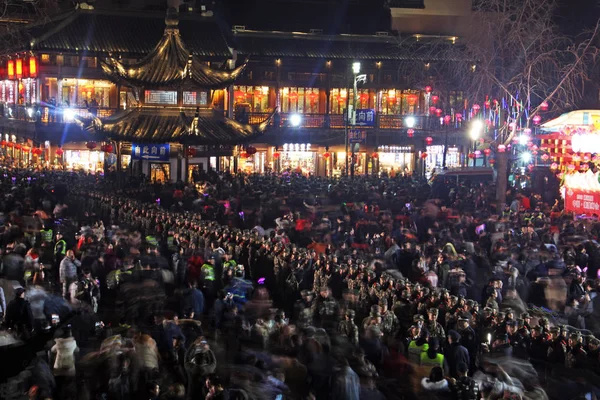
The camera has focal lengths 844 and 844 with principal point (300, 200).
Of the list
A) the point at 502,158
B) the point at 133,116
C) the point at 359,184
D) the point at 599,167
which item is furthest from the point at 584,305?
the point at 133,116

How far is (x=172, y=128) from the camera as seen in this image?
36.0 meters

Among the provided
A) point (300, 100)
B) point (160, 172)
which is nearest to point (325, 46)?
point (300, 100)

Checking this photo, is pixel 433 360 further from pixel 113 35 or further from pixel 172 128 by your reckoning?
pixel 113 35

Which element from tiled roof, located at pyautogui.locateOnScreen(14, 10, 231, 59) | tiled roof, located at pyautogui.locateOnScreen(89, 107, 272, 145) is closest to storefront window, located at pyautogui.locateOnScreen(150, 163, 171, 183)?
tiled roof, located at pyautogui.locateOnScreen(89, 107, 272, 145)

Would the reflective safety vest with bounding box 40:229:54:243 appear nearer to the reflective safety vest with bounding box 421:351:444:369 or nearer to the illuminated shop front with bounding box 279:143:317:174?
the reflective safety vest with bounding box 421:351:444:369

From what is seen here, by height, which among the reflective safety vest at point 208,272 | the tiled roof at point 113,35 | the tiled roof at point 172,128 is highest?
the tiled roof at point 113,35

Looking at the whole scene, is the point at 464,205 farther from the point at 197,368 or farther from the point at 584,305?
the point at 197,368

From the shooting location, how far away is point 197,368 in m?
10.9

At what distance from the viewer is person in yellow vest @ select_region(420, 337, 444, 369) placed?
1157cm

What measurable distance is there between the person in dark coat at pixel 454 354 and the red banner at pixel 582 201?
51.5ft

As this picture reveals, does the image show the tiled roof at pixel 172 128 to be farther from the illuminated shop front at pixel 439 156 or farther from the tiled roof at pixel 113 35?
the illuminated shop front at pixel 439 156

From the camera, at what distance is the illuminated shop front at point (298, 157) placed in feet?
173

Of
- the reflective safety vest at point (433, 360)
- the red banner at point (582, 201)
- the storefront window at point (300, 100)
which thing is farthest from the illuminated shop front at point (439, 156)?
the reflective safety vest at point (433, 360)

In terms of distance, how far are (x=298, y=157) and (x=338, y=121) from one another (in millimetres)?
3410
